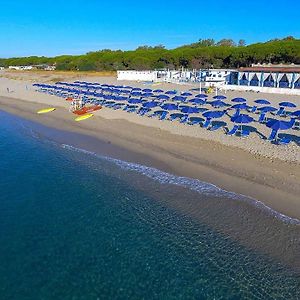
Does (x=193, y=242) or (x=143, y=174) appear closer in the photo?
(x=193, y=242)

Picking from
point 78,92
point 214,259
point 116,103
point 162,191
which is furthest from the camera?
point 78,92

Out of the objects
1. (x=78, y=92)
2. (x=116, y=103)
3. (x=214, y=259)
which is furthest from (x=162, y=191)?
(x=78, y=92)

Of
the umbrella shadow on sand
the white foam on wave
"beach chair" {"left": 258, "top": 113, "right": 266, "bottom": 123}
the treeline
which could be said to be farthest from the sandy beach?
the treeline

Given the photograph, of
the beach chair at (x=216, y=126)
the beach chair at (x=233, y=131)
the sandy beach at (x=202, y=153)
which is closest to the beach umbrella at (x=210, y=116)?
the beach chair at (x=216, y=126)

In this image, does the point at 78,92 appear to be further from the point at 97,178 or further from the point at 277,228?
the point at 277,228

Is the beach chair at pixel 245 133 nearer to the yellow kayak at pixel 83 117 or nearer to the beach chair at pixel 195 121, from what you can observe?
the beach chair at pixel 195 121

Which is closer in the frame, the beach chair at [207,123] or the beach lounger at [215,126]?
the beach lounger at [215,126]

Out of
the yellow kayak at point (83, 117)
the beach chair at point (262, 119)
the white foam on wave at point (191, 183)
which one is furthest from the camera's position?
the yellow kayak at point (83, 117)
